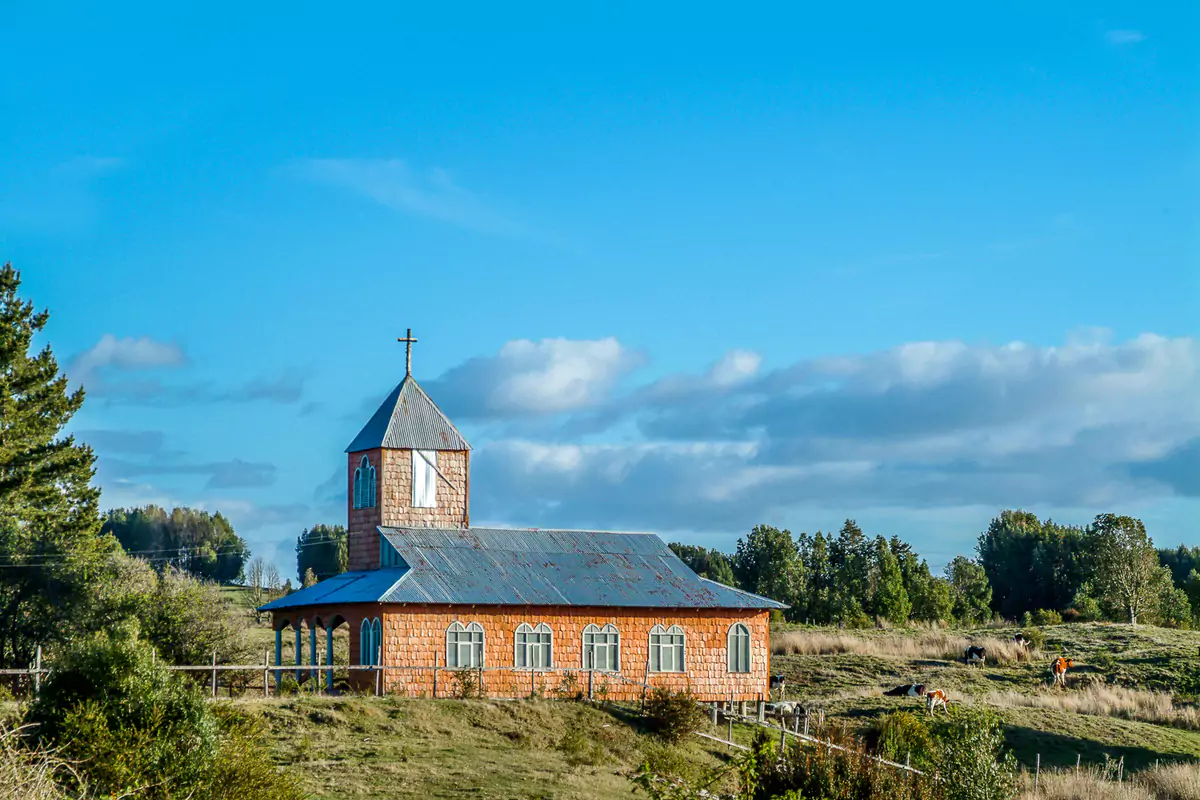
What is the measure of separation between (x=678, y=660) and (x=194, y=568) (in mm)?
84691

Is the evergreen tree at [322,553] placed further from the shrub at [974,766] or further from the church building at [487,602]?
the shrub at [974,766]

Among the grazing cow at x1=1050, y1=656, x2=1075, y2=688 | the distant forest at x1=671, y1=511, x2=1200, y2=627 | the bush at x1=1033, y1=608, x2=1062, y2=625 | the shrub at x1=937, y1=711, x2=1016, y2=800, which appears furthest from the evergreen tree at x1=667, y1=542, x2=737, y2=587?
the shrub at x1=937, y1=711, x2=1016, y2=800

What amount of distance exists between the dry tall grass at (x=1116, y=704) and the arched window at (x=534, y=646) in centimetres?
1375

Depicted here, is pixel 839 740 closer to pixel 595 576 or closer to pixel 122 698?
pixel 122 698

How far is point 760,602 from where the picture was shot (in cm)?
4597

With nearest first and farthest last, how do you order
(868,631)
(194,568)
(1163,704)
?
(1163,704)
(868,631)
(194,568)

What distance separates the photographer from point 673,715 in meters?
40.0

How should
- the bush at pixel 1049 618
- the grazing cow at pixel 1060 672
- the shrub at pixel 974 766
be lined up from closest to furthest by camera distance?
the shrub at pixel 974 766
the grazing cow at pixel 1060 672
the bush at pixel 1049 618

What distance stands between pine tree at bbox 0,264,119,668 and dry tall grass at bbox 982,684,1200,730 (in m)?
29.8

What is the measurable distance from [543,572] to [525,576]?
0.76m

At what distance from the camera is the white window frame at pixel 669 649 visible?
4503 centimetres

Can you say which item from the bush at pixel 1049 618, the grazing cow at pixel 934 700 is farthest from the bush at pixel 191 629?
the bush at pixel 1049 618

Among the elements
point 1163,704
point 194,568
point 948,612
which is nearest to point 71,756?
point 1163,704

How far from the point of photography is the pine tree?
50.0 metres
